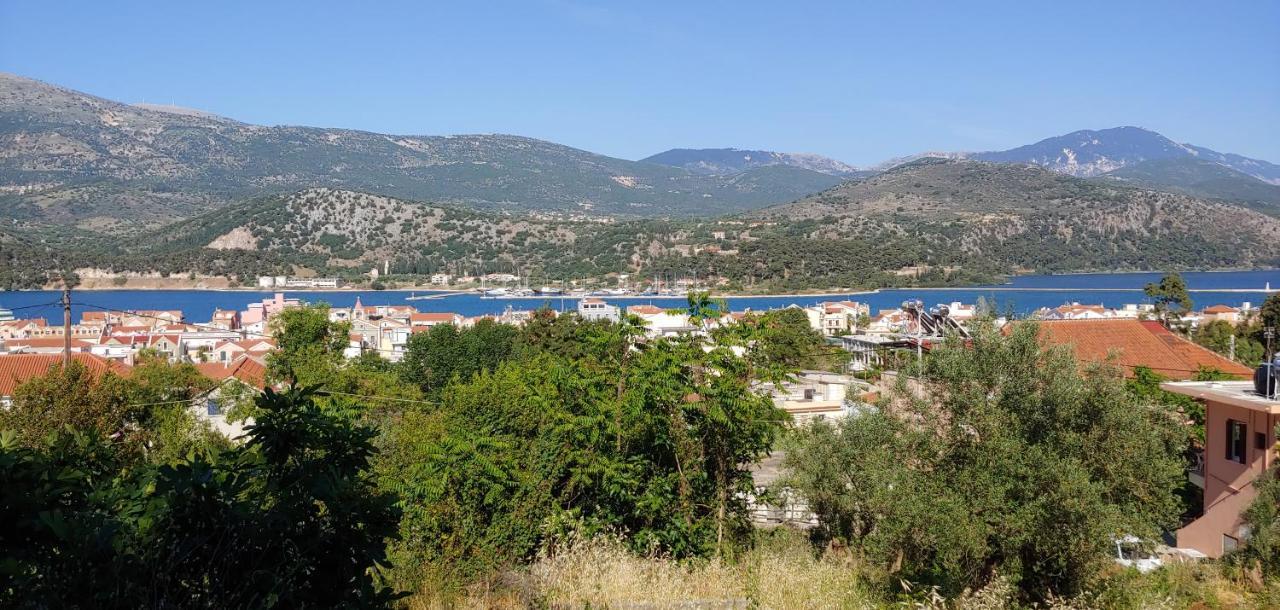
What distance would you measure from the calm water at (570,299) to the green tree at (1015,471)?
80.0 metres

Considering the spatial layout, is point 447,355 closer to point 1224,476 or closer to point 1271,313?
point 1224,476

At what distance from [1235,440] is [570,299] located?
9949 cm

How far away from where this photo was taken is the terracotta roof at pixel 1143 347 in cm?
2012

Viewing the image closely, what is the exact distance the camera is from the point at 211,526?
8.57 feet

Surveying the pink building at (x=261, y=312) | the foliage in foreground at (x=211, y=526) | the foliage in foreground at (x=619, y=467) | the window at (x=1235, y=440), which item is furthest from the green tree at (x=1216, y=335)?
the pink building at (x=261, y=312)

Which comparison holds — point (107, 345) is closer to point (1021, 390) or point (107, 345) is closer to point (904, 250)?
point (1021, 390)

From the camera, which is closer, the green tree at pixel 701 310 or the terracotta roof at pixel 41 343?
the green tree at pixel 701 310

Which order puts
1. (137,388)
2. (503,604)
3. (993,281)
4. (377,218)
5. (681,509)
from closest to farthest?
(503,604)
(681,509)
(137,388)
(993,281)
(377,218)

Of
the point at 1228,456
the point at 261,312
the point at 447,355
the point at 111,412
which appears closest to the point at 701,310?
the point at 1228,456

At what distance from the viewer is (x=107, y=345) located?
40469 mm

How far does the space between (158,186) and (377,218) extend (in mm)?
79353

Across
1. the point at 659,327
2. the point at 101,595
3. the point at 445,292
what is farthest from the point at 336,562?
the point at 445,292

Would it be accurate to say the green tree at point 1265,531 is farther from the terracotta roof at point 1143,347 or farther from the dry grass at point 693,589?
the terracotta roof at point 1143,347

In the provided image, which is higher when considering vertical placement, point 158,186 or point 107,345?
point 158,186
